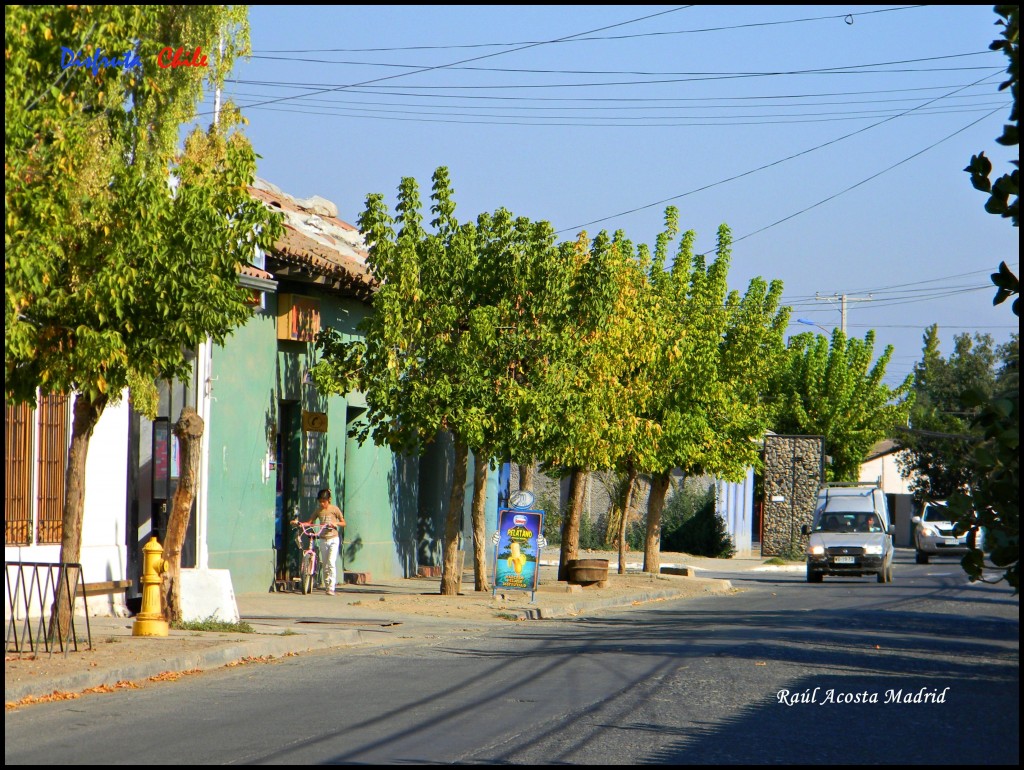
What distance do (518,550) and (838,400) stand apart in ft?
110

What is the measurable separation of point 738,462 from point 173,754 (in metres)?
22.4

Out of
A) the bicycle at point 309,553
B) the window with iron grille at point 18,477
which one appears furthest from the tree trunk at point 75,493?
the bicycle at point 309,553

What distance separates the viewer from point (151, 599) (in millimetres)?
13578

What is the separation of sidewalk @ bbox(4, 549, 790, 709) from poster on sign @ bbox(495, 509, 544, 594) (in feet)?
1.08

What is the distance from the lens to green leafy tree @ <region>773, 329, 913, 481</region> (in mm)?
51031

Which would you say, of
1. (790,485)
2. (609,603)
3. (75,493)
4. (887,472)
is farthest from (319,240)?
(887,472)

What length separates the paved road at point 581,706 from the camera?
802cm

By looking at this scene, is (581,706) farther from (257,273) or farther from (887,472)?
(887,472)

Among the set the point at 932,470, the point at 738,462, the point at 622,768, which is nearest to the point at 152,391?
the point at 622,768

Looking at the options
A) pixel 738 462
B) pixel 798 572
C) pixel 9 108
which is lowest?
pixel 798 572

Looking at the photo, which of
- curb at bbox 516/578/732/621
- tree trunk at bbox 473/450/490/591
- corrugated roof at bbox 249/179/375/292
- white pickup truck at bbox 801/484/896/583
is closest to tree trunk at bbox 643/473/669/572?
curb at bbox 516/578/732/621

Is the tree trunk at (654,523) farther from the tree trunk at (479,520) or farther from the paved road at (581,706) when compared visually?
the paved road at (581,706)

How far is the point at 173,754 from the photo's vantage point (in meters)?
7.74

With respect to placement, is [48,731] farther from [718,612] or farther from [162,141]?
[718,612]
